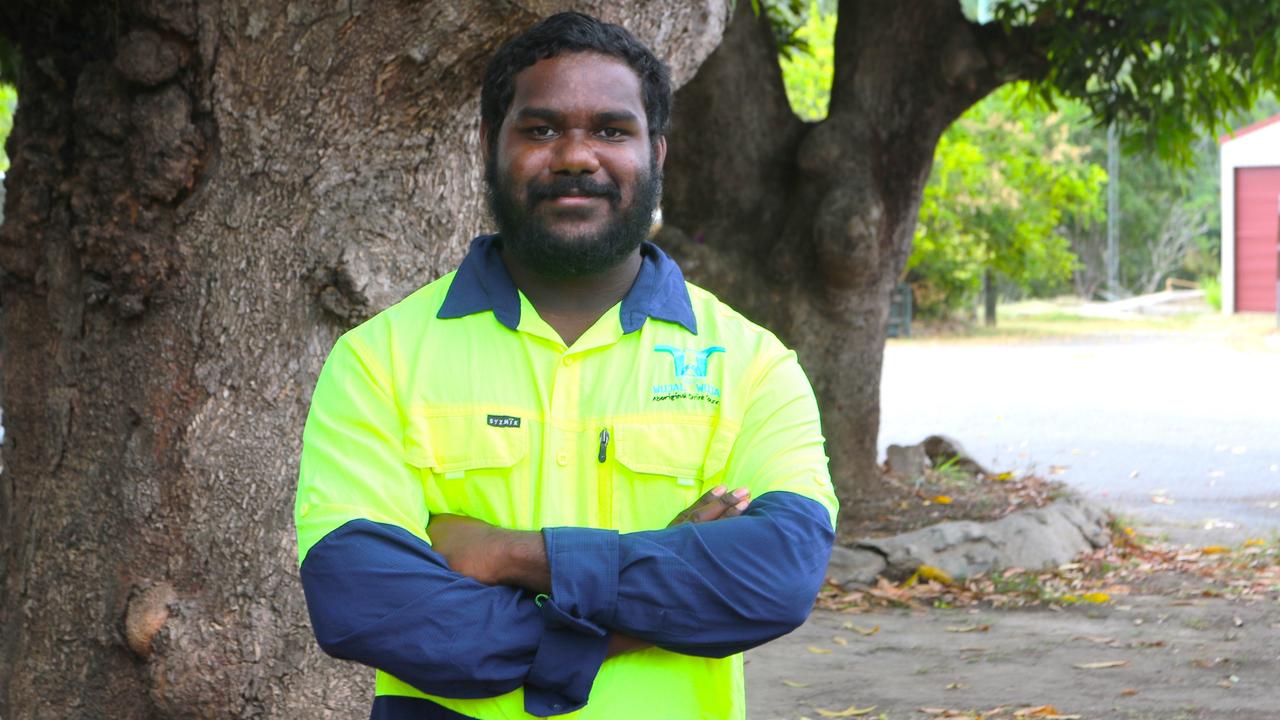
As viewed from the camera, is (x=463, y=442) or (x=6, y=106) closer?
(x=463, y=442)

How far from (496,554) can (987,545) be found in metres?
6.98

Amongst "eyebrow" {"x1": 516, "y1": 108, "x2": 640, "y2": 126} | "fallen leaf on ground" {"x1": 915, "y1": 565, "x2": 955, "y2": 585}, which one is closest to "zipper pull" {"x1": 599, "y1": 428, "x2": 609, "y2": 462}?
"eyebrow" {"x1": 516, "y1": 108, "x2": 640, "y2": 126}

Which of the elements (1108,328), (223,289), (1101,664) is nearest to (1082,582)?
(1101,664)

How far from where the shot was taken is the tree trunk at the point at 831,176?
9375 mm

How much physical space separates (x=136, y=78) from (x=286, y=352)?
0.85m

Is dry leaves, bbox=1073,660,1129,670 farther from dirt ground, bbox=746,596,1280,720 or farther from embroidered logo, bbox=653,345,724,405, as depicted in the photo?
embroidered logo, bbox=653,345,724,405

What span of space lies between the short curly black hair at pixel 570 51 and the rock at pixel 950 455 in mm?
9470

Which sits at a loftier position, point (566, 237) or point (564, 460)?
point (566, 237)

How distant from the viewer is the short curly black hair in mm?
2523

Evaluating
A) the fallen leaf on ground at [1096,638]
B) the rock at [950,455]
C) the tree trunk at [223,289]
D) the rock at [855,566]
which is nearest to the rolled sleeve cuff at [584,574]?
the tree trunk at [223,289]

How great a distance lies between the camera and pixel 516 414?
2.37 metres

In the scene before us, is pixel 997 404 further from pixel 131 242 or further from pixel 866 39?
pixel 131 242

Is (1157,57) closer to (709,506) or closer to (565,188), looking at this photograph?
(565,188)

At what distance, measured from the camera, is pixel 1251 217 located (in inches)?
1505
